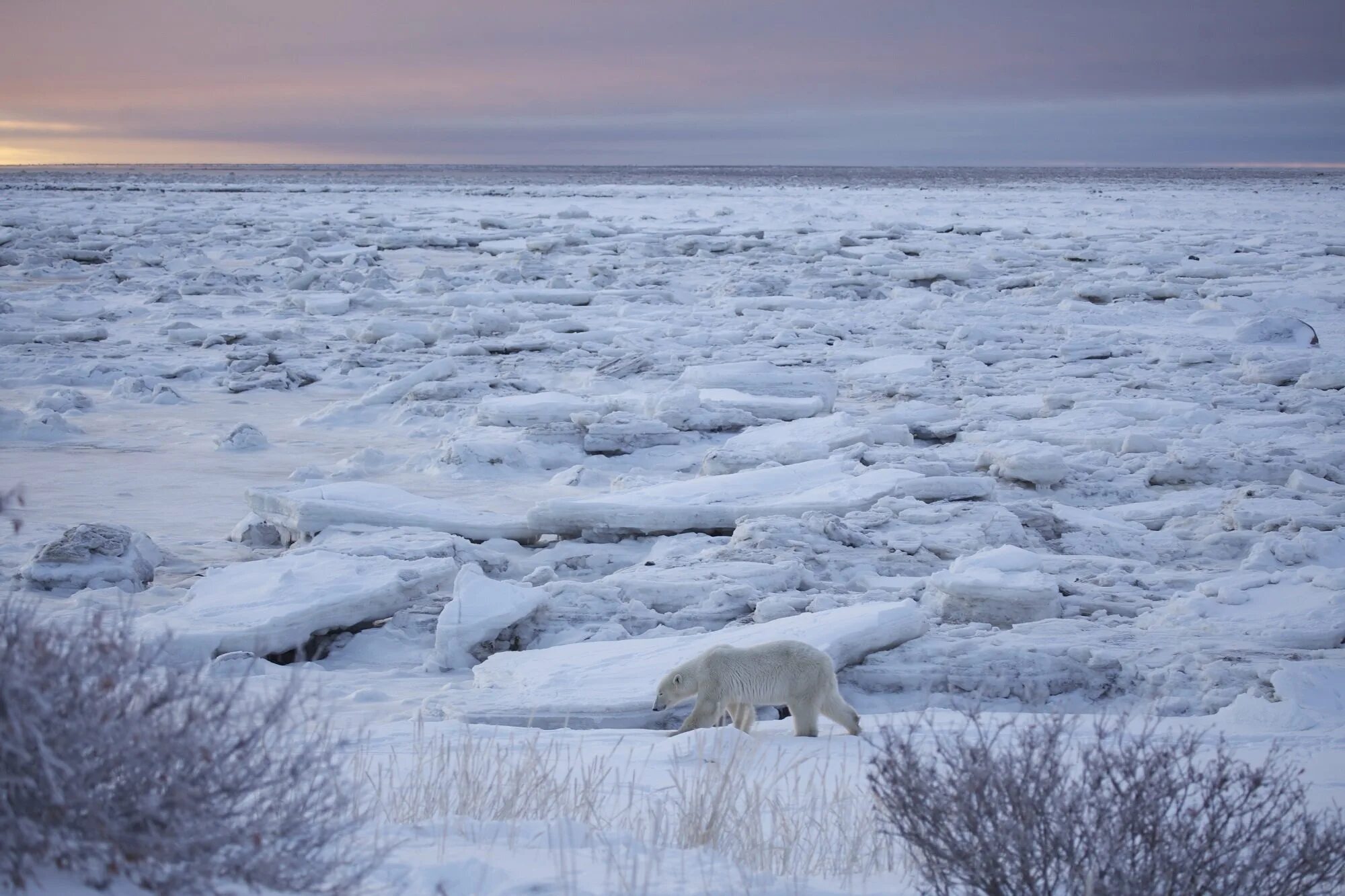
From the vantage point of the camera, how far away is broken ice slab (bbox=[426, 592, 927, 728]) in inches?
194

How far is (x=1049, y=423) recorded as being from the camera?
10336mm

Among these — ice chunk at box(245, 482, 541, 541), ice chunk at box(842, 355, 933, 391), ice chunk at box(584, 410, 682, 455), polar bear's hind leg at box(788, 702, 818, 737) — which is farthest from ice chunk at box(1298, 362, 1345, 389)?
polar bear's hind leg at box(788, 702, 818, 737)

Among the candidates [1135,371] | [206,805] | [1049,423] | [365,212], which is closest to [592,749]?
[206,805]

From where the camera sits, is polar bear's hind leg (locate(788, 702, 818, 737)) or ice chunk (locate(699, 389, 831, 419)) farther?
ice chunk (locate(699, 389, 831, 419))

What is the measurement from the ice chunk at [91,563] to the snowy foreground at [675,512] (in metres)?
0.02

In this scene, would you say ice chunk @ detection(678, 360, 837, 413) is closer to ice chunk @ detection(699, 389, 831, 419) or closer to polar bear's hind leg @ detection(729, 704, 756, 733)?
ice chunk @ detection(699, 389, 831, 419)

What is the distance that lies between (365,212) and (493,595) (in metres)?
37.2

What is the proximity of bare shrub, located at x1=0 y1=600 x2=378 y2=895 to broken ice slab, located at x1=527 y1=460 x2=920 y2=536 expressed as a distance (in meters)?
5.04

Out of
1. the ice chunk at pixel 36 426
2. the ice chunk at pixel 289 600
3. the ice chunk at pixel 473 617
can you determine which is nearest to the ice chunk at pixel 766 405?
the ice chunk at pixel 289 600

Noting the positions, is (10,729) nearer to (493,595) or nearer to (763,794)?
(763,794)

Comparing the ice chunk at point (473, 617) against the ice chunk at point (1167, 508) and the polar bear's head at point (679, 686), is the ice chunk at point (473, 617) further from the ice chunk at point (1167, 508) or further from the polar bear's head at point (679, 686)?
the ice chunk at point (1167, 508)

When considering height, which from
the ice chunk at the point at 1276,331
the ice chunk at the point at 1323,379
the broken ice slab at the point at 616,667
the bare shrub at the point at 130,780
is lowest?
the broken ice slab at the point at 616,667

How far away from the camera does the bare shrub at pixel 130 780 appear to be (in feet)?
6.67

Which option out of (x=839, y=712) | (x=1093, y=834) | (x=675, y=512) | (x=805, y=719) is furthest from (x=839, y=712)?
(x=675, y=512)
